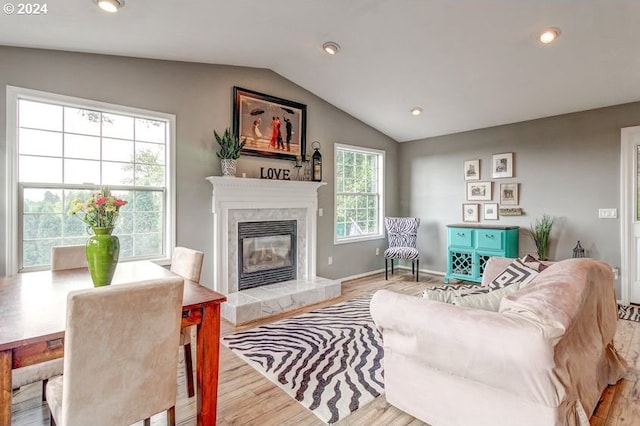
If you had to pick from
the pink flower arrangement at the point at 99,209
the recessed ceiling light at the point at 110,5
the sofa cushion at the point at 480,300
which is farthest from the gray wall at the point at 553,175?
the pink flower arrangement at the point at 99,209

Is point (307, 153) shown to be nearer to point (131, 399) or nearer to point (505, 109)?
point (505, 109)

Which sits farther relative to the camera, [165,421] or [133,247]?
[133,247]

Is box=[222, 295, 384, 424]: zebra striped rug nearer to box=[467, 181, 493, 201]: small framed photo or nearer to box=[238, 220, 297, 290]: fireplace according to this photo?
box=[238, 220, 297, 290]: fireplace

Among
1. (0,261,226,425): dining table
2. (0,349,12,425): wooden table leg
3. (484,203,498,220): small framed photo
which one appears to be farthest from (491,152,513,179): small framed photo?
(0,349,12,425): wooden table leg

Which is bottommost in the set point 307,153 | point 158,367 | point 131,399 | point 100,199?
point 131,399

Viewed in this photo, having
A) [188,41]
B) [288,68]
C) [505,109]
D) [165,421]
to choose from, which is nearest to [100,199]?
[165,421]

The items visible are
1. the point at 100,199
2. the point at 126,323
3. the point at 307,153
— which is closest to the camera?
the point at 126,323

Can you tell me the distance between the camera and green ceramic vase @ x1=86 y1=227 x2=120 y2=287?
1713 millimetres

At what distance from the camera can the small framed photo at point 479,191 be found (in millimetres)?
4949

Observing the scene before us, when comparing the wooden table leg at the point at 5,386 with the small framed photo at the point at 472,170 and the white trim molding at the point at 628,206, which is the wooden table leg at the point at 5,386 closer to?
the small framed photo at the point at 472,170

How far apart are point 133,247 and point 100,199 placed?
1703 millimetres

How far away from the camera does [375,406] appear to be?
1.99m

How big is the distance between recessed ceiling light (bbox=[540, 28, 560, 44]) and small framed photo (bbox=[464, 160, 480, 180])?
232 cm

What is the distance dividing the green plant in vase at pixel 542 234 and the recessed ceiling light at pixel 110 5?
5.13 meters
